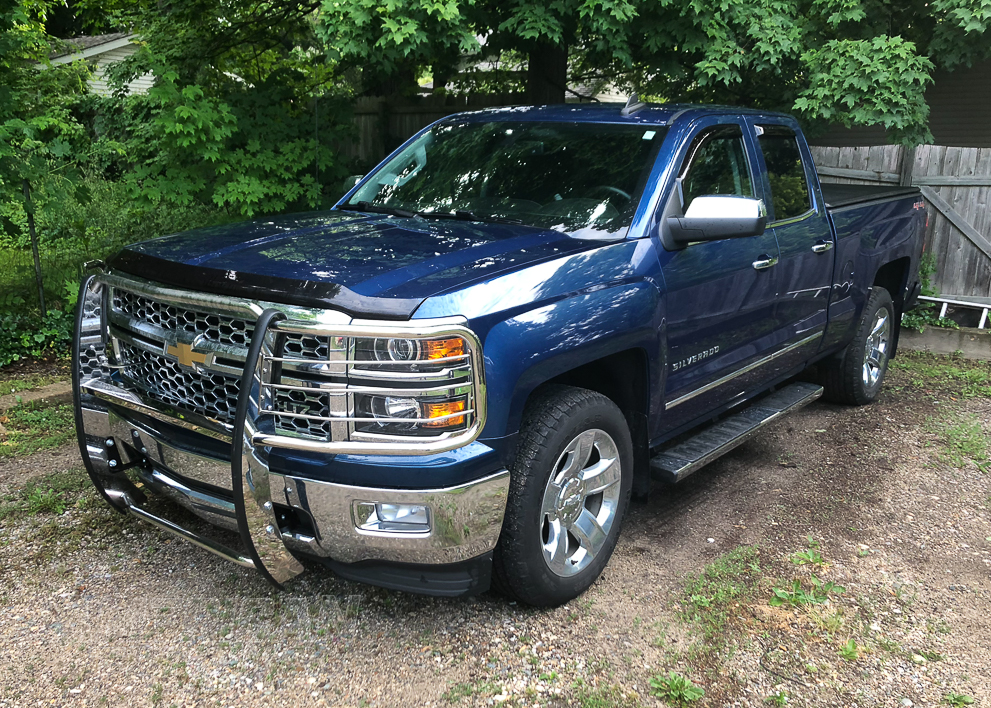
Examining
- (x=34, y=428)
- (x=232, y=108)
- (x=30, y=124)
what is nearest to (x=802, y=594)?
(x=34, y=428)

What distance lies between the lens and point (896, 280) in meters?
6.59

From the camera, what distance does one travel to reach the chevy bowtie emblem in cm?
300

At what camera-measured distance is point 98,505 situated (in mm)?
4219

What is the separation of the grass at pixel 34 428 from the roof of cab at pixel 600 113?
123 inches

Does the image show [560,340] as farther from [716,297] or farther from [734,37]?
[734,37]

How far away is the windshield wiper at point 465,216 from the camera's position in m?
3.86

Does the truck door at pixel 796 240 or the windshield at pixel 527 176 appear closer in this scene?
the windshield at pixel 527 176

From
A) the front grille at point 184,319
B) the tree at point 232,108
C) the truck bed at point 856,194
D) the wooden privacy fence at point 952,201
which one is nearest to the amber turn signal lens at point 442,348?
the front grille at point 184,319

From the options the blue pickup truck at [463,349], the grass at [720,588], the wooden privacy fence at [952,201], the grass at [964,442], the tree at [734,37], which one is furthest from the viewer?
the wooden privacy fence at [952,201]

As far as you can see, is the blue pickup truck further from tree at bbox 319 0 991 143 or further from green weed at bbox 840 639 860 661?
tree at bbox 319 0 991 143

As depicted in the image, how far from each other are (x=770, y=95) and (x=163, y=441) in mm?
7071

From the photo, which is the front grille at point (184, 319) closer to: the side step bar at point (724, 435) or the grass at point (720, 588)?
the side step bar at point (724, 435)

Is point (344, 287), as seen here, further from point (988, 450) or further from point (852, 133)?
point (852, 133)

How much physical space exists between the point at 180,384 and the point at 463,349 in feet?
3.75
